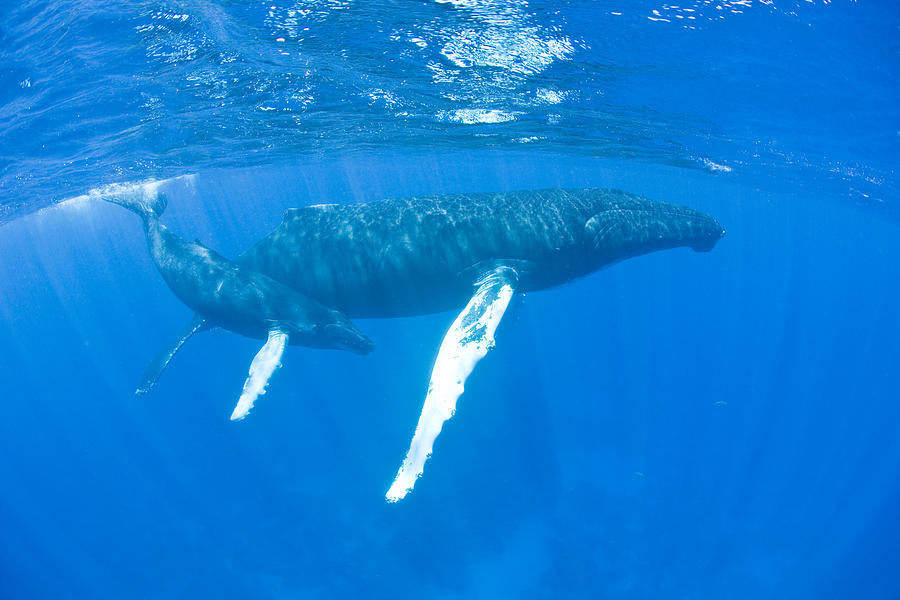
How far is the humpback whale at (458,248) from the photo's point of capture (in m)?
7.06

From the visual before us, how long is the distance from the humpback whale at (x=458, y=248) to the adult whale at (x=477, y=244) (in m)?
0.02

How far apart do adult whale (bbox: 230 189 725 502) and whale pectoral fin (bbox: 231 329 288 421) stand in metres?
1.08

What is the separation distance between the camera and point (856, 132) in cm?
1672

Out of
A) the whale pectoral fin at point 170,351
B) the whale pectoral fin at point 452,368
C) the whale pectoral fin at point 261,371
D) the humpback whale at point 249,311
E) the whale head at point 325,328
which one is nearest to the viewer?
the whale pectoral fin at point 452,368

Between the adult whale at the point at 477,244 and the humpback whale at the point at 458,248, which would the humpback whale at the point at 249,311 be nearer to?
the humpback whale at the point at 458,248

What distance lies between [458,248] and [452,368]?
2.43m

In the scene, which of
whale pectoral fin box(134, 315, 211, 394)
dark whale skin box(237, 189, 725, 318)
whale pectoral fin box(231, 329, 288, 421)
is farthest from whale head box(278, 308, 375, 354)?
whale pectoral fin box(134, 315, 211, 394)

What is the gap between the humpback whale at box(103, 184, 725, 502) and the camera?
7062 millimetres

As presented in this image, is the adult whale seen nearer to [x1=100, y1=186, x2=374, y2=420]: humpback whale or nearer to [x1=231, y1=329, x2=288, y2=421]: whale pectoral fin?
[x1=100, y1=186, x2=374, y2=420]: humpback whale

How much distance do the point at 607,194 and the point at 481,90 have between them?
8.58 metres

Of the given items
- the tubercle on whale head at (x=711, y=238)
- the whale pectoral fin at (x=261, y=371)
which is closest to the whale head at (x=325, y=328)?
the whale pectoral fin at (x=261, y=371)

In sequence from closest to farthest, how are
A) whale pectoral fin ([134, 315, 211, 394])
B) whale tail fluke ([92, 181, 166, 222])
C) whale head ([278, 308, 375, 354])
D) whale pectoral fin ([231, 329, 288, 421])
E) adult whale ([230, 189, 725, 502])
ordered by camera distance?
whale pectoral fin ([231, 329, 288, 421]) → adult whale ([230, 189, 725, 502]) → whale head ([278, 308, 375, 354]) → whale pectoral fin ([134, 315, 211, 394]) → whale tail fluke ([92, 181, 166, 222])

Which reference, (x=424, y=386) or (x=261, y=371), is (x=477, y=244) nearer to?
(x=261, y=371)

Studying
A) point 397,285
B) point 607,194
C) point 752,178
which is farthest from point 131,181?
point 752,178
